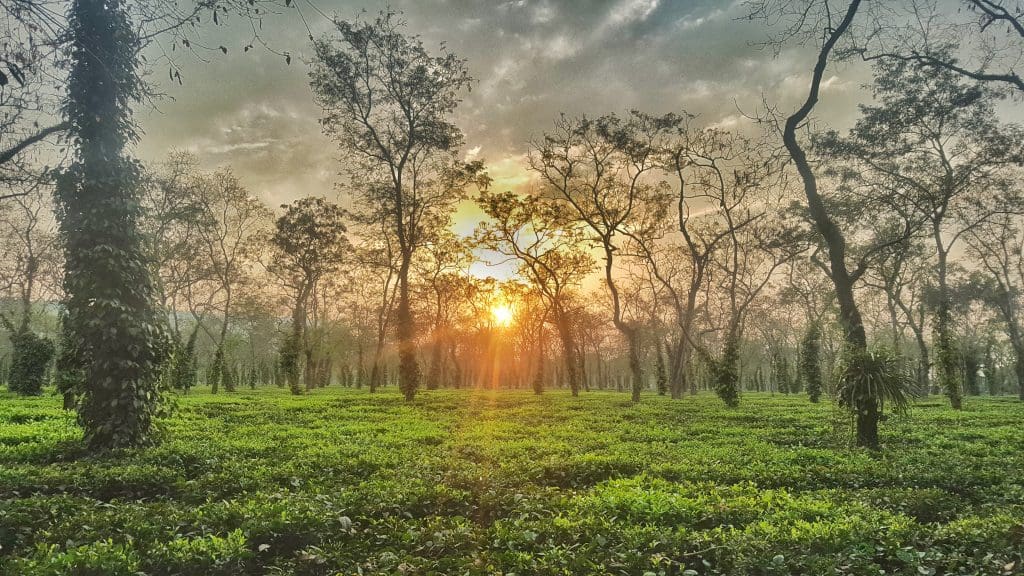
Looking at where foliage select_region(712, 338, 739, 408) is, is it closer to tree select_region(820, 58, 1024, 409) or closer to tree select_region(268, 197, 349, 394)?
tree select_region(820, 58, 1024, 409)

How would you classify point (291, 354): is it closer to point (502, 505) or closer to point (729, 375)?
point (729, 375)

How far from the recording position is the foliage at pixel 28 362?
31.5 m

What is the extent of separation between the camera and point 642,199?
38562mm

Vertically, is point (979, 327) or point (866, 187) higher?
point (866, 187)

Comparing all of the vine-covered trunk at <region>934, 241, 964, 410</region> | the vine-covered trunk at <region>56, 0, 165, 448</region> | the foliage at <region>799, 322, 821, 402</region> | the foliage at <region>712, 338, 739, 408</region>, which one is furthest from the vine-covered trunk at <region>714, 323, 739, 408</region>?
the vine-covered trunk at <region>56, 0, 165, 448</region>

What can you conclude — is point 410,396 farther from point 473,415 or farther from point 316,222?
point 316,222

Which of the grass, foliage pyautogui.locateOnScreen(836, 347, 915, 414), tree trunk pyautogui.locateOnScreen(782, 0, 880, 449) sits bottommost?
the grass

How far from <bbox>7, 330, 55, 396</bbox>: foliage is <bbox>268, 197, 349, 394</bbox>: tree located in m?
14.7

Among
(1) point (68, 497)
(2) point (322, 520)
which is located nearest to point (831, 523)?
(2) point (322, 520)

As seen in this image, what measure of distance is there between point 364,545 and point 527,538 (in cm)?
231

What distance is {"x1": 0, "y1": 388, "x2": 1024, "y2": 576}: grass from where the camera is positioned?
623cm

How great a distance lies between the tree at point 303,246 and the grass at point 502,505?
26099 mm

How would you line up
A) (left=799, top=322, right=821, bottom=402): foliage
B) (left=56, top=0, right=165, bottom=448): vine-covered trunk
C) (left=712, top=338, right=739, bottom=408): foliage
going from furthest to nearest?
1. (left=799, top=322, right=821, bottom=402): foliage
2. (left=712, top=338, right=739, bottom=408): foliage
3. (left=56, top=0, right=165, bottom=448): vine-covered trunk

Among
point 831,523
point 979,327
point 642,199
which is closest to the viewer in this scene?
point 831,523
